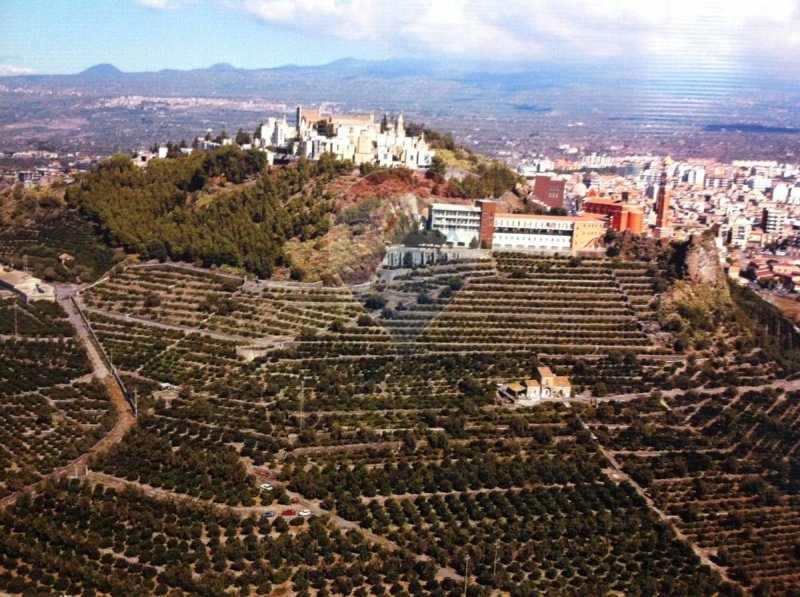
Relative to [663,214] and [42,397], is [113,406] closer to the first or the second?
[42,397]

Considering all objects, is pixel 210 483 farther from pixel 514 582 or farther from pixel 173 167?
pixel 173 167

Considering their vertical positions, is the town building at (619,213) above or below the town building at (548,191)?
below

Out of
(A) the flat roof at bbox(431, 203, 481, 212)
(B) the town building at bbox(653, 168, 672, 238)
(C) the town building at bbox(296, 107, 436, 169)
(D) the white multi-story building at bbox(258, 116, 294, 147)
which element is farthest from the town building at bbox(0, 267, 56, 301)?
(B) the town building at bbox(653, 168, 672, 238)

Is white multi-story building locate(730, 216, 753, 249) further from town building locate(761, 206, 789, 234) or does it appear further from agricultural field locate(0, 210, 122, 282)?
agricultural field locate(0, 210, 122, 282)

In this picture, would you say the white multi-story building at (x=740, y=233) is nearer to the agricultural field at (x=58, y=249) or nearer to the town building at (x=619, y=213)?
the town building at (x=619, y=213)

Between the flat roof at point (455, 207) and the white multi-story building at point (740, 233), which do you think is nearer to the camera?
the flat roof at point (455, 207)

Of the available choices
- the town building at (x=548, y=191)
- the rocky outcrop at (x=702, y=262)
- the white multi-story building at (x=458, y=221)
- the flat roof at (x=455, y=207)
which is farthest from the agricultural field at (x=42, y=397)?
the town building at (x=548, y=191)
